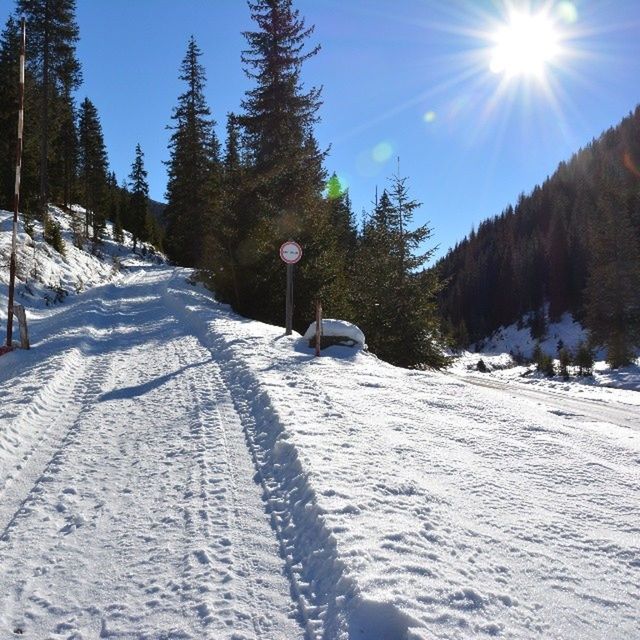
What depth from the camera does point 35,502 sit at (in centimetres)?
396

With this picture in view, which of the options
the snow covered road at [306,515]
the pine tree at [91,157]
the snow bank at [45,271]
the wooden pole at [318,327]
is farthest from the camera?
the pine tree at [91,157]

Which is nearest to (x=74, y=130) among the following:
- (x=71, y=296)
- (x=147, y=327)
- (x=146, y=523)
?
(x=71, y=296)

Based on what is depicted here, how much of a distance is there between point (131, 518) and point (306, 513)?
1.37m

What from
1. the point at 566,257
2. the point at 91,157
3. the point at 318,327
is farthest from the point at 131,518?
the point at 566,257

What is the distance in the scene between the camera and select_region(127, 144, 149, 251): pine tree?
62.6m

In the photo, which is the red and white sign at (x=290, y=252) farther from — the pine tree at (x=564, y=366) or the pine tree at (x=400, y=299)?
the pine tree at (x=564, y=366)

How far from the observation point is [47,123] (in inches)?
1163

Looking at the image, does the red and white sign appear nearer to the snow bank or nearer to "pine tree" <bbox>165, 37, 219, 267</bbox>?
the snow bank

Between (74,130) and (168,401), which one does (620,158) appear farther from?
(168,401)

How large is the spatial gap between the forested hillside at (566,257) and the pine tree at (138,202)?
4013cm

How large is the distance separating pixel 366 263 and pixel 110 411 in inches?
579

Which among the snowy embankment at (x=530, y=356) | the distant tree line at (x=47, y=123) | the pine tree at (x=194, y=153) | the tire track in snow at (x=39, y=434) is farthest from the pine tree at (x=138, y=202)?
the tire track in snow at (x=39, y=434)

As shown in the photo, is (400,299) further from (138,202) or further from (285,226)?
(138,202)

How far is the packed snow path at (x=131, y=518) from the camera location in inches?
107
